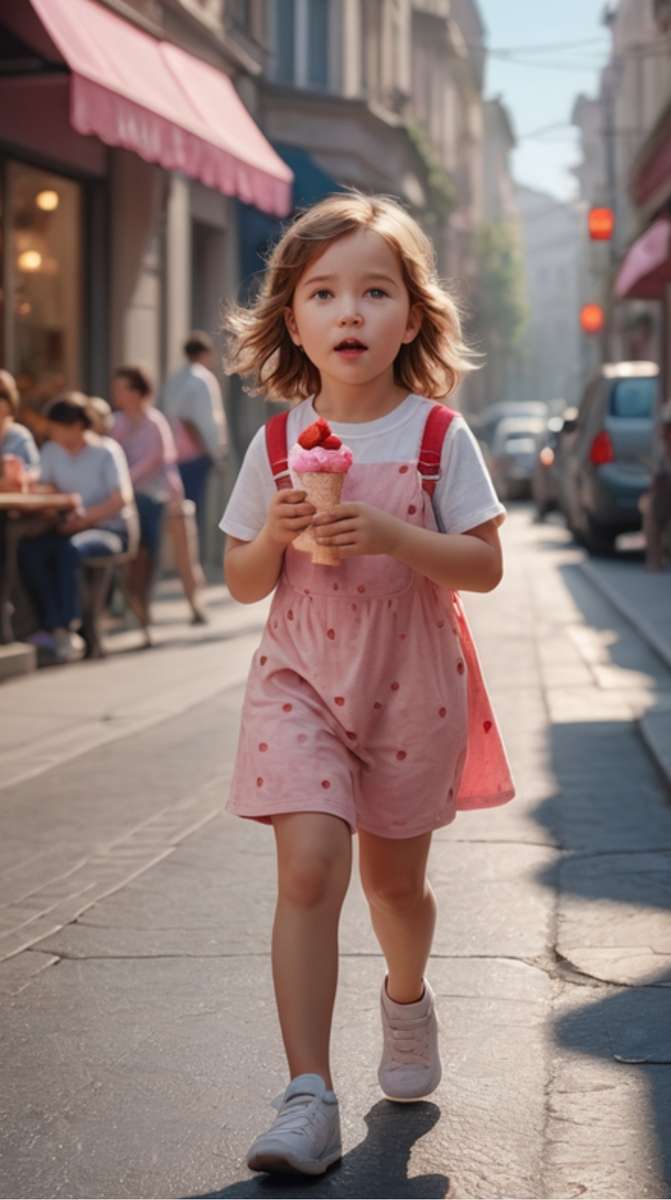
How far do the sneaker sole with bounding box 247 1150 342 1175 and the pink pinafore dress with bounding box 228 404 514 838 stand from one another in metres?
0.55

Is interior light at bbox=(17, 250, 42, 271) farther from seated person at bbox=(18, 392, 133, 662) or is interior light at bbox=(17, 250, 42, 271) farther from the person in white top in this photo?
seated person at bbox=(18, 392, 133, 662)

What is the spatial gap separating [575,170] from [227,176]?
313 ft

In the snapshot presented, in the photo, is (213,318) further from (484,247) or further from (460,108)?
(484,247)

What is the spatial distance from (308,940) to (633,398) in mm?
17579

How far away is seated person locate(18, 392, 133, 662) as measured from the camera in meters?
11.3

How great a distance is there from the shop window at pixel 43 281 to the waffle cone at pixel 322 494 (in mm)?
10933

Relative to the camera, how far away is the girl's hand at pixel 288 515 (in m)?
3.40

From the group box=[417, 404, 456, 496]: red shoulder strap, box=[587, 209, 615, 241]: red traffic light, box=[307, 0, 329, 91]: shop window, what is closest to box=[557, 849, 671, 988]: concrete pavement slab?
box=[417, 404, 456, 496]: red shoulder strap

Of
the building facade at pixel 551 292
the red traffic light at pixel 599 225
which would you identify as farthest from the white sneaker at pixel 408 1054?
the building facade at pixel 551 292

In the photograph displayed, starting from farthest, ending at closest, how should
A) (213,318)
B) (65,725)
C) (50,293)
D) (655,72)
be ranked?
(655,72)
(213,318)
(50,293)
(65,725)

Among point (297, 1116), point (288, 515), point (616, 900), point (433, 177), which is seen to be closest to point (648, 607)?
point (616, 900)

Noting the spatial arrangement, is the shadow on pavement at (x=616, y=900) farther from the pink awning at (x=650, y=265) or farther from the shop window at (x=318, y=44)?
the shop window at (x=318, y=44)

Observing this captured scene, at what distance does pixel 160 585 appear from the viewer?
1772 cm

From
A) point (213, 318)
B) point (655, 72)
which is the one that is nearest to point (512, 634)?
point (213, 318)
